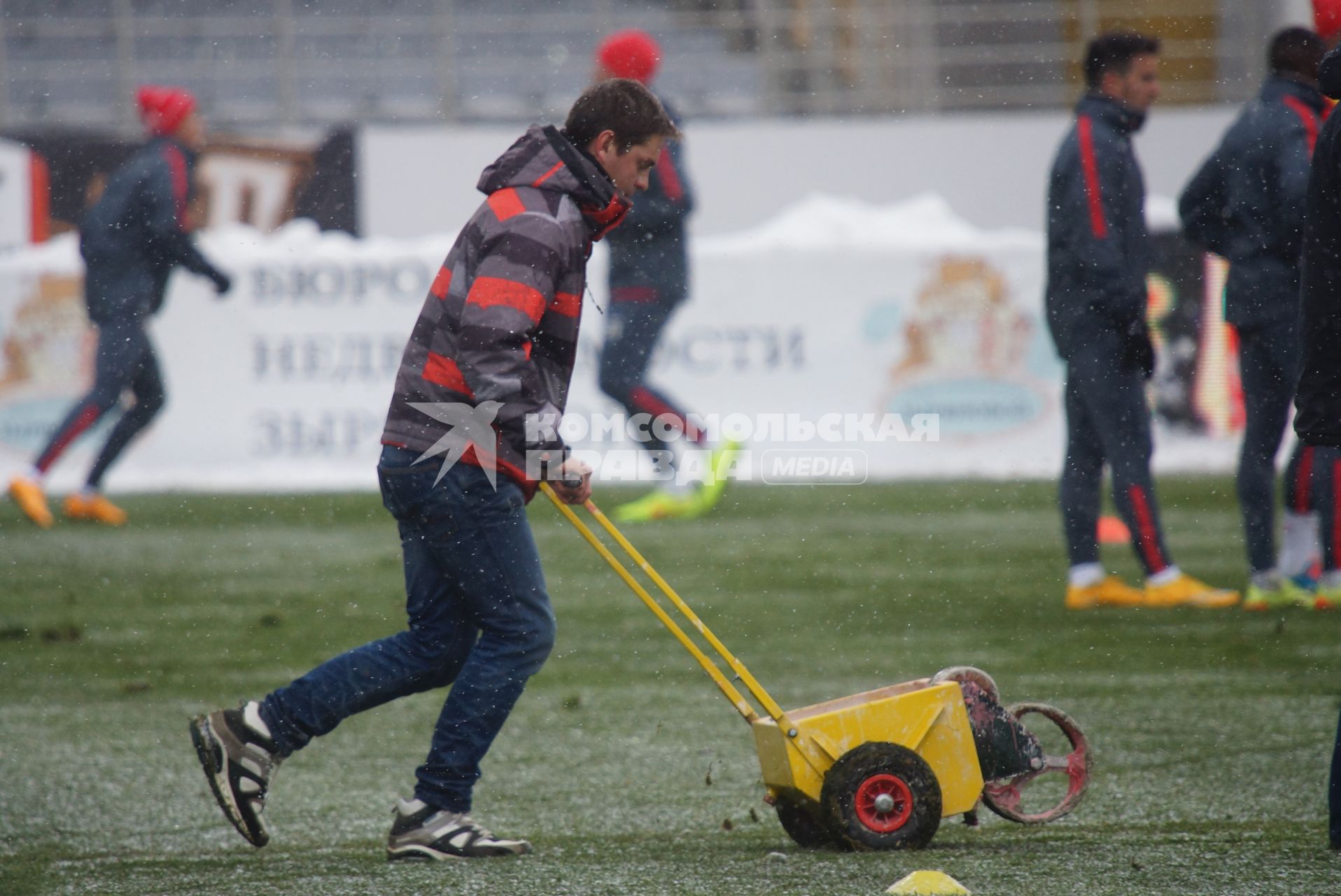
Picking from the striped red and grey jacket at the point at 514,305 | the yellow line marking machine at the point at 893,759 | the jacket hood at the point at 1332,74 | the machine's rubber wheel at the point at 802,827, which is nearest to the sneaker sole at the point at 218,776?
the striped red and grey jacket at the point at 514,305

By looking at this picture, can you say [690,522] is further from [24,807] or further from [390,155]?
[24,807]

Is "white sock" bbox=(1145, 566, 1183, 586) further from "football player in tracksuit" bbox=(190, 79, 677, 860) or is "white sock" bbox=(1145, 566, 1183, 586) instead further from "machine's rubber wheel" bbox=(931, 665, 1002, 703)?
"football player in tracksuit" bbox=(190, 79, 677, 860)

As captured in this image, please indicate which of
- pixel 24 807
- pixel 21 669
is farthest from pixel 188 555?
pixel 24 807

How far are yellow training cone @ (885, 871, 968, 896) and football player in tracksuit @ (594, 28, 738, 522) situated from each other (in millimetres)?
5257

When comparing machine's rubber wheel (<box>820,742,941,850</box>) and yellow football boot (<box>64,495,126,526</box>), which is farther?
yellow football boot (<box>64,495,126,526</box>)

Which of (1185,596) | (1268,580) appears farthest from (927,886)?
(1268,580)

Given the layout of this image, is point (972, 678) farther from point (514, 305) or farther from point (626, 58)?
point (626, 58)

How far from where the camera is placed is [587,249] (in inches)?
132

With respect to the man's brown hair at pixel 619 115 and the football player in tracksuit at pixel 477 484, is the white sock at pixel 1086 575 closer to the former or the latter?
the football player in tracksuit at pixel 477 484

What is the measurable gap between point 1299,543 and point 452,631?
383 cm

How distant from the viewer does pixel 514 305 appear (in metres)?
3.17

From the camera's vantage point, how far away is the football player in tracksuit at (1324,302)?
302 centimetres

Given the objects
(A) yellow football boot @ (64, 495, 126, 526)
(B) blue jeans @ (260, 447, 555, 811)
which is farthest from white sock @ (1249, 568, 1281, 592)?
(A) yellow football boot @ (64, 495, 126, 526)

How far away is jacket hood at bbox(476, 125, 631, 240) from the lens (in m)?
3.27
